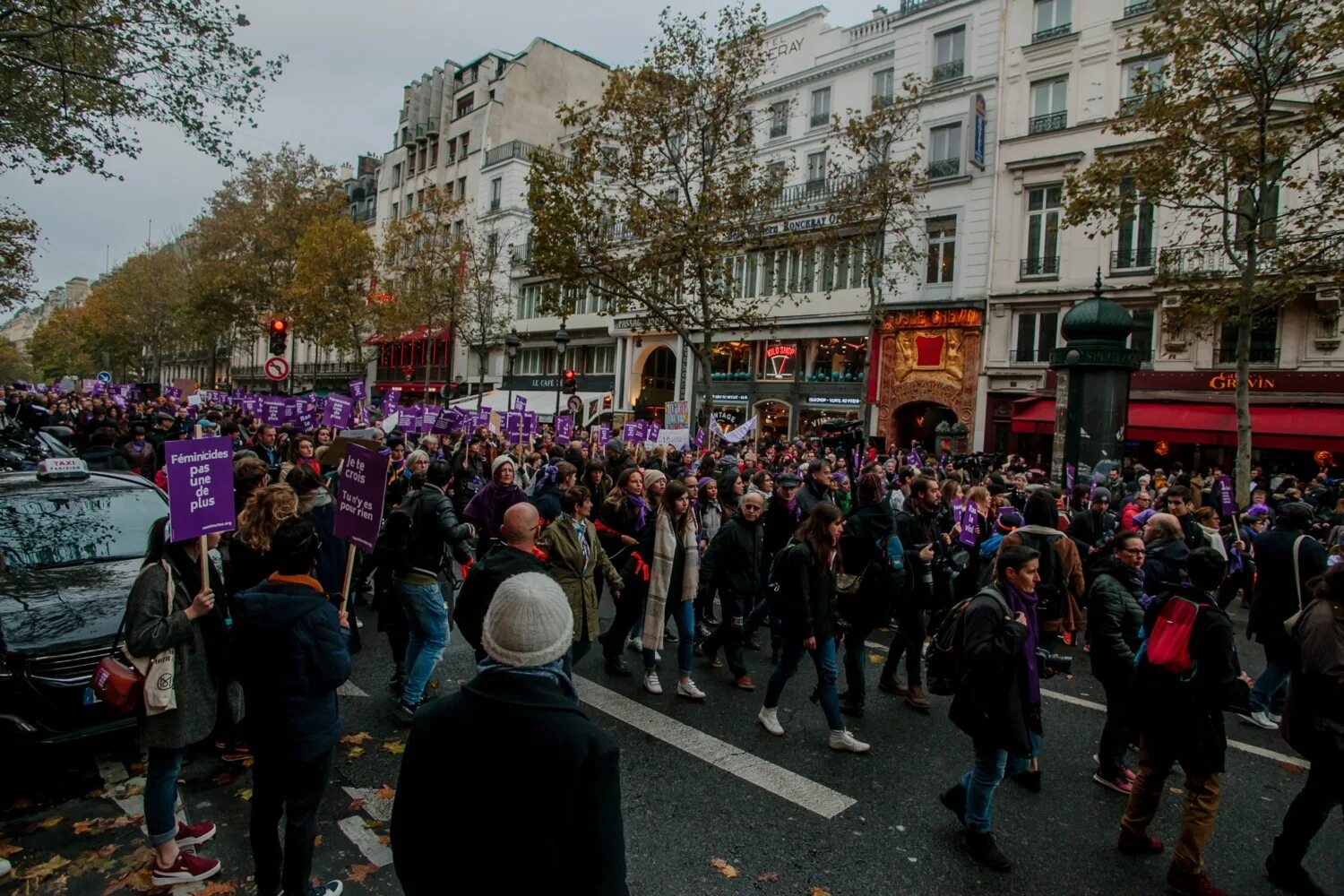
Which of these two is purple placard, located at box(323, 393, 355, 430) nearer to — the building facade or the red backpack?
the red backpack

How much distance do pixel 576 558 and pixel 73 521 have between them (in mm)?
3751

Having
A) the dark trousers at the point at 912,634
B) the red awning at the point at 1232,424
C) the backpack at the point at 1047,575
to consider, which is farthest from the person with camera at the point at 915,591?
the red awning at the point at 1232,424

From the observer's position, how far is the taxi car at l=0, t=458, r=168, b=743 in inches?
164

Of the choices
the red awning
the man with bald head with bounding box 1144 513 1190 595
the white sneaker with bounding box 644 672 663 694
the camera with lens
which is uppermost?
the red awning

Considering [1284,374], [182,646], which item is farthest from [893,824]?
[1284,374]

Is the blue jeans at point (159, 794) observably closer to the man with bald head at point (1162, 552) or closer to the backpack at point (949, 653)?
the backpack at point (949, 653)

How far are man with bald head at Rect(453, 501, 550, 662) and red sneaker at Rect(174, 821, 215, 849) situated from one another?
4.87ft

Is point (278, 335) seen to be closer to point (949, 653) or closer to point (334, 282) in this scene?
point (949, 653)

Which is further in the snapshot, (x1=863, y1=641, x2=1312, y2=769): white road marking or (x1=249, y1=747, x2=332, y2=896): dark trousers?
(x1=863, y1=641, x2=1312, y2=769): white road marking

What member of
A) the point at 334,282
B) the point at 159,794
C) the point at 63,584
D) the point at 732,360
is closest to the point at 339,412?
the point at 63,584

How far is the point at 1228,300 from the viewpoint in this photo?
575 inches

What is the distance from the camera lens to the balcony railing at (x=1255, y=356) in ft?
69.5

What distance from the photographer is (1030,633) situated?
4.18 meters

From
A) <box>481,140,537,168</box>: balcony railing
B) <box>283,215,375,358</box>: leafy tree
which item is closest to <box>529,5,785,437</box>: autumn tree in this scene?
<box>283,215,375,358</box>: leafy tree
